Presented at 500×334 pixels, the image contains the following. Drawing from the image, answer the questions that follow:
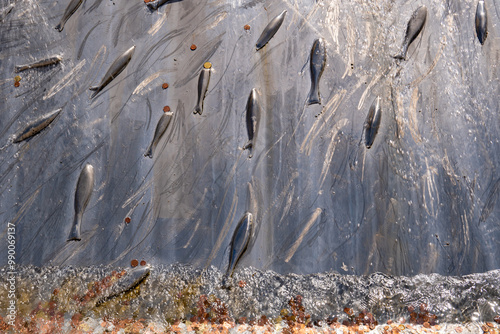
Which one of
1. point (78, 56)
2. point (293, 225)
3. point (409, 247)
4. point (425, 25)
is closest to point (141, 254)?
point (293, 225)

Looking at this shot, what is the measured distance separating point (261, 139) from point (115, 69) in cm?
79

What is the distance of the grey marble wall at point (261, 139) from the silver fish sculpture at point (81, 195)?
0.03 m

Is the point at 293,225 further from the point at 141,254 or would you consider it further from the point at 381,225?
the point at 141,254

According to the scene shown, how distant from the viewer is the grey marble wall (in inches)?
59.6

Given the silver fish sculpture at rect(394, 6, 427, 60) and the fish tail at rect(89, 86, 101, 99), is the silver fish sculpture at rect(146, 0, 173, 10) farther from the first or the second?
the silver fish sculpture at rect(394, 6, 427, 60)

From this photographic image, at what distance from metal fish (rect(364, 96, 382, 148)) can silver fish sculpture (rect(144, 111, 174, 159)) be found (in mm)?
946

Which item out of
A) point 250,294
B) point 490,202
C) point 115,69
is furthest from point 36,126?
point 490,202

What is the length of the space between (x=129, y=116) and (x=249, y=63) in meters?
0.64

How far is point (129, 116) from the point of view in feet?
5.21

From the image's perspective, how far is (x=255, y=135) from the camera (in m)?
1.57

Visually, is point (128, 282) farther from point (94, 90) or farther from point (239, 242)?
point (94, 90)

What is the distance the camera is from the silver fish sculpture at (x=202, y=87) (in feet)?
→ 5.21

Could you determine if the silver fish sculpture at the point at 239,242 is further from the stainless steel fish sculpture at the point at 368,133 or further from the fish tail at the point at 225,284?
the stainless steel fish sculpture at the point at 368,133

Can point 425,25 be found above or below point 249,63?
above
